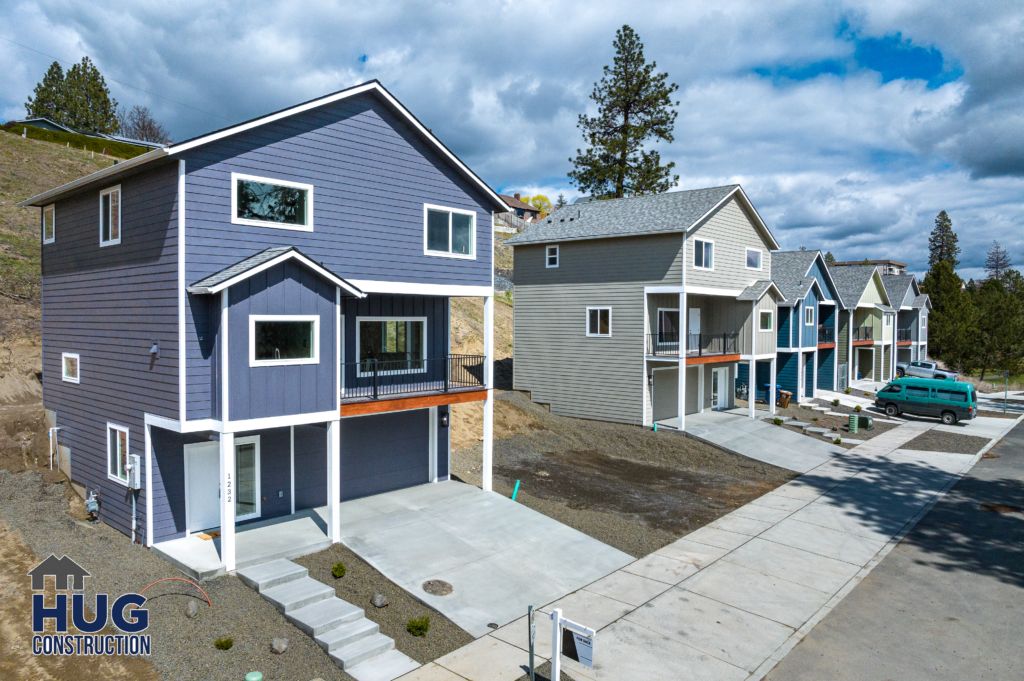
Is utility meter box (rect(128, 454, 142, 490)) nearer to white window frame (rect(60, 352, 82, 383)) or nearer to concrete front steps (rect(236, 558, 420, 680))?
concrete front steps (rect(236, 558, 420, 680))

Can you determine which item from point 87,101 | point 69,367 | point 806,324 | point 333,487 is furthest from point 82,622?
point 87,101

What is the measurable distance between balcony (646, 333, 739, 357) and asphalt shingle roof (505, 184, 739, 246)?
4.87 meters

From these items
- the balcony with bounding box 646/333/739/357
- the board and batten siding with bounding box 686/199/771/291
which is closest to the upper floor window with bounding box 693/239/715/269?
the board and batten siding with bounding box 686/199/771/291

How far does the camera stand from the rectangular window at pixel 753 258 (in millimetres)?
31375

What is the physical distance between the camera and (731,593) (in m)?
12.3

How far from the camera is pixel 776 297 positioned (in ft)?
106

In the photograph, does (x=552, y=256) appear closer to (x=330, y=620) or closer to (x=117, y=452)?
(x=117, y=452)

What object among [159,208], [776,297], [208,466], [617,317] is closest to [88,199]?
[159,208]

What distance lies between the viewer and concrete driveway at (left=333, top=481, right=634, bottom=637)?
38.5 ft

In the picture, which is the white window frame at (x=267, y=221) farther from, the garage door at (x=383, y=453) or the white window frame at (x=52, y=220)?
the white window frame at (x=52, y=220)

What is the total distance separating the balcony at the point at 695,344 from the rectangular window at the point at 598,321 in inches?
78.9

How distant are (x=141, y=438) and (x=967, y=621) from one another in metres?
16.7

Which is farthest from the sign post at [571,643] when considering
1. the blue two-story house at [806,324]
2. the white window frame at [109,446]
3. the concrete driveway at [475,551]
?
the blue two-story house at [806,324]

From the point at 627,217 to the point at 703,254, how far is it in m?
3.81
